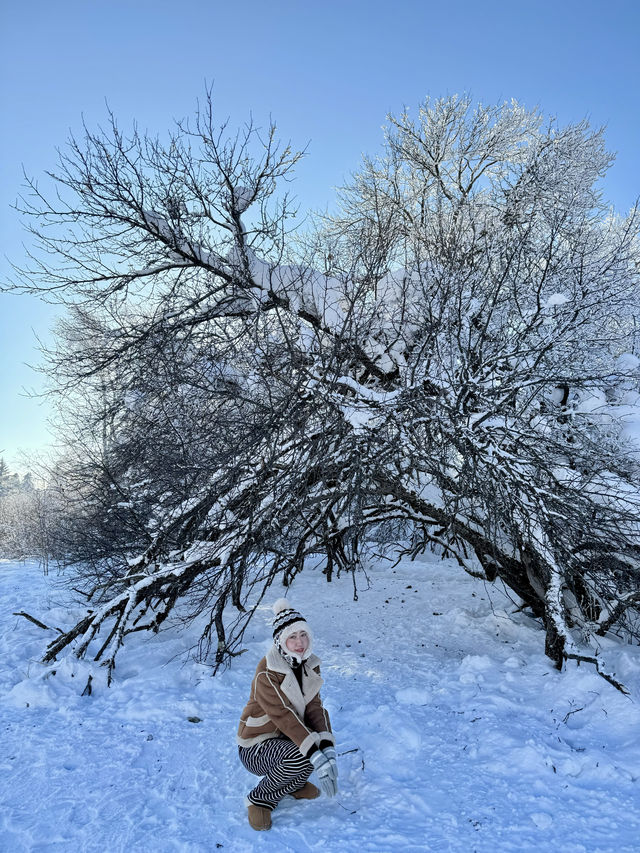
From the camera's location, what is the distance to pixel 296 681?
2.97 metres

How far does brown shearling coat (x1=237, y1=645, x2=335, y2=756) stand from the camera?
113 inches

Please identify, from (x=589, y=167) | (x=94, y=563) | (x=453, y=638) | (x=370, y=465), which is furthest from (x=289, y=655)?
(x=589, y=167)

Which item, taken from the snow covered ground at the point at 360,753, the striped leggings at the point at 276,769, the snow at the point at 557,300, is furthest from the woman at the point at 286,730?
the snow at the point at 557,300

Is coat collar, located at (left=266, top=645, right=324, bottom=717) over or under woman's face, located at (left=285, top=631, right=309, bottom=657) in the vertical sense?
under

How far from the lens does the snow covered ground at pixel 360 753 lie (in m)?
2.69

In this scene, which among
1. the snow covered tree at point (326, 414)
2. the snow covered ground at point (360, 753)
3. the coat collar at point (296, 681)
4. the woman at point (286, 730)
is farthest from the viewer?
the snow covered tree at point (326, 414)

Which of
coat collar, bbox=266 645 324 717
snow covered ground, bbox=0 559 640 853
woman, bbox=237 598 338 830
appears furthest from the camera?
coat collar, bbox=266 645 324 717

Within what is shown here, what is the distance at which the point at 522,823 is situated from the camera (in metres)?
2.74

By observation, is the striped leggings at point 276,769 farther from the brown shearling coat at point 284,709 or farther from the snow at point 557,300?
the snow at point 557,300

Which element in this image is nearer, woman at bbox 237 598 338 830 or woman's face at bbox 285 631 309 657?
woman at bbox 237 598 338 830

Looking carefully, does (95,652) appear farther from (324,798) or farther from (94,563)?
(324,798)

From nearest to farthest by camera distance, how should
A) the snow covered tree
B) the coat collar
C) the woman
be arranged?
the woman → the coat collar → the snow covered tree

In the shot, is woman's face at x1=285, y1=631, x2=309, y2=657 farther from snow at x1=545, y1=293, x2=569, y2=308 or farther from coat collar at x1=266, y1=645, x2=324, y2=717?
snow at x1=545, y1=293, x2=569, y2=308

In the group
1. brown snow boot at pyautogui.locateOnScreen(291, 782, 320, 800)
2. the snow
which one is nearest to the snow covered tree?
the snow
